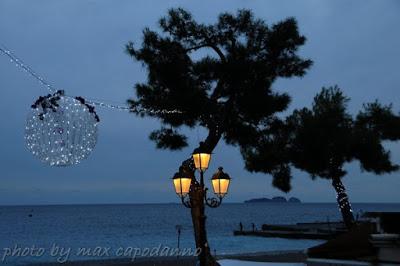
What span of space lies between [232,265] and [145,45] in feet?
20.6

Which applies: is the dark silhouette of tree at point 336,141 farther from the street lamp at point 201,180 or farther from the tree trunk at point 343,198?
the street lamp at point 201,180

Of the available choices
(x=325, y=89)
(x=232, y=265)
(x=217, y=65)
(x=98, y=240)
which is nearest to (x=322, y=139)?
(x=325, y=89)

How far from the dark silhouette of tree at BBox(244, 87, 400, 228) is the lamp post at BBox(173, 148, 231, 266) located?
5712 mm

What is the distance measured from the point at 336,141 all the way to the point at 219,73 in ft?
26.2

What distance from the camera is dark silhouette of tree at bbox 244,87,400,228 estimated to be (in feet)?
64.9

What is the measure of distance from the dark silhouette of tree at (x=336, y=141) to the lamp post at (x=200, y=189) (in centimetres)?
571

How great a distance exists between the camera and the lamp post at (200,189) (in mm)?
10508

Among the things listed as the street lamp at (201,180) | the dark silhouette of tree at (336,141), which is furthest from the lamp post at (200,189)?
the dark silhouette of tree at (336,141)

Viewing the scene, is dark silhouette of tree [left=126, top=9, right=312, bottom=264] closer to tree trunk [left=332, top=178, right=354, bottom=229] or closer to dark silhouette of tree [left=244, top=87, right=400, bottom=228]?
dark silhouette of tree [left=244, top=87, right=400, bottom=228]

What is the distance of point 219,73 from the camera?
14531 mm

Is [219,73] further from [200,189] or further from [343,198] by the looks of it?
[343,198]

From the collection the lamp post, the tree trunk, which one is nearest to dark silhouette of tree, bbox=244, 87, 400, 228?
the tree trunk

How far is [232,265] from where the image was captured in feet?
38.9

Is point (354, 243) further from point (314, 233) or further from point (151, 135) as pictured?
point (314, 233)
